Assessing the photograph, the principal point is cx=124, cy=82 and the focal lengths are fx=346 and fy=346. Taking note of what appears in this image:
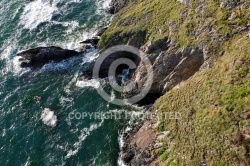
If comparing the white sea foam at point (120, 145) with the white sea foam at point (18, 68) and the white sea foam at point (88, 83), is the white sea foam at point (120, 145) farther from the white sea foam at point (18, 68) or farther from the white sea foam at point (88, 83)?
the white sea foam at point (18, 68)

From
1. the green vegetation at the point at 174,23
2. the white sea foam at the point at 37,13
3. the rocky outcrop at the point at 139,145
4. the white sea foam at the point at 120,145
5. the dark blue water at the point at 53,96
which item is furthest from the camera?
the white sea foam at the point at 37,13

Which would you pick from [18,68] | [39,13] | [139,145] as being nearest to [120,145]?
[139,145]

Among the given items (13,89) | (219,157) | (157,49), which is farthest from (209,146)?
(13,89)

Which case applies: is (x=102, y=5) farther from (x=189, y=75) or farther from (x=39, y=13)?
(x=189, y=75)

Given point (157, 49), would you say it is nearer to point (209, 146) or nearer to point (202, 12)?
point (202, 12)

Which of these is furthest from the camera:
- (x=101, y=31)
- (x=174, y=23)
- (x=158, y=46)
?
(x=101, y=31)

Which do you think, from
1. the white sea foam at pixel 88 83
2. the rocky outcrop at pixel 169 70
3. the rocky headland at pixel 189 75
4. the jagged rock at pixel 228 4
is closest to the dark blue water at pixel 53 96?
the white sea foam at pixel 88 83

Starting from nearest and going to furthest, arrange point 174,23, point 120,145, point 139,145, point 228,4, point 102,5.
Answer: point 139,145
point 120,145
point 228,4
point 174,23
point 102,5
